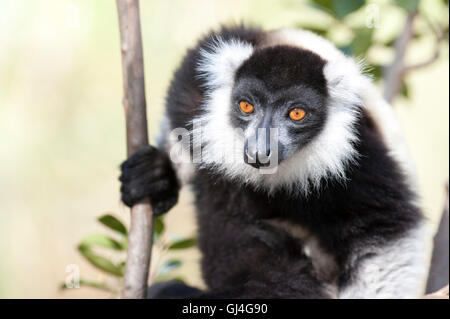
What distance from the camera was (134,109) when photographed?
311 centimetres

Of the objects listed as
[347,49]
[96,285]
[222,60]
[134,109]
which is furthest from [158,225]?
[347,49]

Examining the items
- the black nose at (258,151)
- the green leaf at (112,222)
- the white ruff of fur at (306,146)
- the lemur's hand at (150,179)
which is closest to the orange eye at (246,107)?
the white ruff of fur at (306,146)

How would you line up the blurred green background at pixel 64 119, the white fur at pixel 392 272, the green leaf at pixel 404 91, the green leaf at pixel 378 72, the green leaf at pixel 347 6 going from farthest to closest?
1. the blurred green background at pixel 64 119
2. the green leaf at pixel 404 91
3. the green leaf at pixel 378 72
4. the green leaf at pixel 347 6
5. the white fur at pixel 392 272

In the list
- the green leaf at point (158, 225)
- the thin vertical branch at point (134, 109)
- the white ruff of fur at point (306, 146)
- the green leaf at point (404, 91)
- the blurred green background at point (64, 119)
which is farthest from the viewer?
the blurred green background at point (64, 119)

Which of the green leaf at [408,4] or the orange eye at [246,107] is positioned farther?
the green leaf at [408,4]

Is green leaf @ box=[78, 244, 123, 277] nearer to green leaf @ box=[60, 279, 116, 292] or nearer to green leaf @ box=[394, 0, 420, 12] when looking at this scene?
green leaf @ box=[60, 279, 116, 292]

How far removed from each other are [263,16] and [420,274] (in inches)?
128

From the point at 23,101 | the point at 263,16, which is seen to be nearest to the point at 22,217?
the point at 23,101

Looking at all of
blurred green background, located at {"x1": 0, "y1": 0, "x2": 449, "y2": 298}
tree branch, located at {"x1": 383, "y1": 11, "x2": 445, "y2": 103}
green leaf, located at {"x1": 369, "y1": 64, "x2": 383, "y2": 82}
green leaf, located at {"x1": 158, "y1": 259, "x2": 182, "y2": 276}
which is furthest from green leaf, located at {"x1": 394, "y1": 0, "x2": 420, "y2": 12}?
green leaf, located at {"x1": 158, "y1": 259, "x2": 182, "y2": 276}

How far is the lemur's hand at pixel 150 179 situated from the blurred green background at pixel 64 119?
1401 mm

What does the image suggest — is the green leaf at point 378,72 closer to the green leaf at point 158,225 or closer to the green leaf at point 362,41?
the green leaf at point 362,41

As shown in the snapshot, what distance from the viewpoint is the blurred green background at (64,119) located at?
17.2 ft

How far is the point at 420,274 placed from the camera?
340cm
